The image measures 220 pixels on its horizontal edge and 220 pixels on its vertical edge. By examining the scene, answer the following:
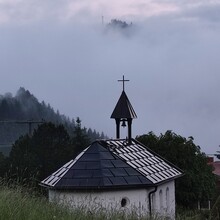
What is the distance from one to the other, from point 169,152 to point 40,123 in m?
12.2

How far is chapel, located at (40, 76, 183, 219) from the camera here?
27.4 metres

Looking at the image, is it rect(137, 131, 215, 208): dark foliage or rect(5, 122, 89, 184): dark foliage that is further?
rect(5, 122, 89, 184): dark foliage

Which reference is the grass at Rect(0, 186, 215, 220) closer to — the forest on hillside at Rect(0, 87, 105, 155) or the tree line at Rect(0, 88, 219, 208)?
the tree line at Rect(0, 88, 219, 208)

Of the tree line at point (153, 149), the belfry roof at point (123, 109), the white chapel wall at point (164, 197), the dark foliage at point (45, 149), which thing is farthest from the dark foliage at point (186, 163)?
the belfry roof at point (123, 109)

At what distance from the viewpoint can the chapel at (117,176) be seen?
27.4 meters

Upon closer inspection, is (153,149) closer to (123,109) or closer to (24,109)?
(123,109)

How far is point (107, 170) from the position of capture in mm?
28453

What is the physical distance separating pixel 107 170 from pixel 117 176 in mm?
559

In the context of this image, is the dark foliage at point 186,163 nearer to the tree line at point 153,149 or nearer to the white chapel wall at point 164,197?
the tree line at point 153,149

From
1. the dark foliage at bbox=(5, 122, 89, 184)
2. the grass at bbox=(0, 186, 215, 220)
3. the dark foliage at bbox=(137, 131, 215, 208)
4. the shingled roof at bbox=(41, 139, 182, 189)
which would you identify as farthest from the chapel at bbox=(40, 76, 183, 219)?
the grass at bbox=(0, 186, 215, 220)

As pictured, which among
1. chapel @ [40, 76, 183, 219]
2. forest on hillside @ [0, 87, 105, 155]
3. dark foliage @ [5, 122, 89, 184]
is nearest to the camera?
chapel @ [40, 76, 183, 219]

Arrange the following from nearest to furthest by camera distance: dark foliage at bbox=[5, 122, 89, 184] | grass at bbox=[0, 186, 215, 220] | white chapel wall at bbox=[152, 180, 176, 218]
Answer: grass at bbox=[0, 186, 215, 220] → white chapel wall at bbox=[152, 180, 176, 218] → dark foliage at bbox=[5, 122, 89, 184]

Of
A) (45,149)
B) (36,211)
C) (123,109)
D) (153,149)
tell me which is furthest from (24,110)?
(36,211)

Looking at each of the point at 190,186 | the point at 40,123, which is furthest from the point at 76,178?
the point at 40,123
